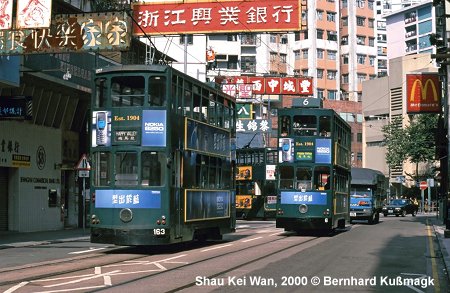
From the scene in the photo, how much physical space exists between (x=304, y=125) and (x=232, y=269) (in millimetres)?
12660

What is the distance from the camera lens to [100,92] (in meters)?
17.9

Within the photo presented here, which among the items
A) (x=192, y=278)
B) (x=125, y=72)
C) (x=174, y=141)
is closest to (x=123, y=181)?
(x=174, y=141)

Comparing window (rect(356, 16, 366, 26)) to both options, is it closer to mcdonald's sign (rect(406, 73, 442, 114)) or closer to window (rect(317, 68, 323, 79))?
window (rect(317, 68, 323, 79))

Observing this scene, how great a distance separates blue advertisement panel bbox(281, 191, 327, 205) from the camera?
83.2ft

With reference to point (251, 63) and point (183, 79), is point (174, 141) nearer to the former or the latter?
point (183, 79)

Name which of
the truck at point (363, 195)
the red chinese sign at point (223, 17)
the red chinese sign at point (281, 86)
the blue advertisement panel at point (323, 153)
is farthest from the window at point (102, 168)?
the red chinese sign at point (281, 86)

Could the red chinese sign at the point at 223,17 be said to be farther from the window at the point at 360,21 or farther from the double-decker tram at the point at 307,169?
the window at the point at 360,21

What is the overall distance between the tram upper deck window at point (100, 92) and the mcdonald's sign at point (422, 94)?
83.3 feet

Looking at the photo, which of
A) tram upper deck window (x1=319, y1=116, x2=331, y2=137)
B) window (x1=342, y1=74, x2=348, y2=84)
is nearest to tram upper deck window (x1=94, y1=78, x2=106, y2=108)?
tram upper deck window (x1=319, y1=116, x2=331, y2=137)

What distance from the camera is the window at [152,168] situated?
57.0 feet

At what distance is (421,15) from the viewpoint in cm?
11381

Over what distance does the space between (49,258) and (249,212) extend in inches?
1159

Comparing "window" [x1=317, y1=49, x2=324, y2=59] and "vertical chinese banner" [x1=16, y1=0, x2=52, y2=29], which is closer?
"vertical chinese banner" [x1=16, y1=0, x2=52, y2=29]

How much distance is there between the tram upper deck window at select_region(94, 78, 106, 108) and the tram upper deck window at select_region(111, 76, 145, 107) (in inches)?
10.4
